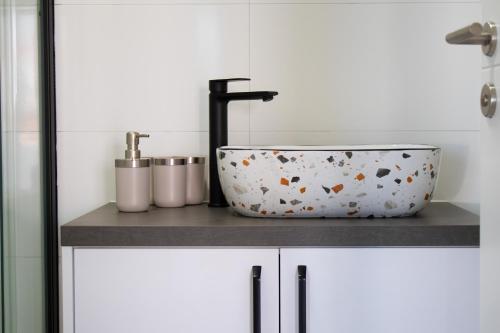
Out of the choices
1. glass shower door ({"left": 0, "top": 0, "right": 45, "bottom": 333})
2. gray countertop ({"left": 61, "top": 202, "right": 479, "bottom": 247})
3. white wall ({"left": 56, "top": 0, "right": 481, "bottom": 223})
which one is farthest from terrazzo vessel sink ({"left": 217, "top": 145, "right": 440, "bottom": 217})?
glass shower door ({"left": 0, "top": 0, "right": 45, "bottom": 333})

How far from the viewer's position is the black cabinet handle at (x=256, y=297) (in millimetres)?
1133

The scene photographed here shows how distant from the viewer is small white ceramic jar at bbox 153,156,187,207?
1.40 m

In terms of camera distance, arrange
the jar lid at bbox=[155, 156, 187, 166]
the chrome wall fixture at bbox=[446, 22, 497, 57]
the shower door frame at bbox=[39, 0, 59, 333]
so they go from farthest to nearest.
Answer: the shower door frame at bbox=[39, 0, 59, 333]
the jar lid at bbox=[155, 156, 187, 166]
the chrome wall fixture at bbox=[446, 22, 497, 57]

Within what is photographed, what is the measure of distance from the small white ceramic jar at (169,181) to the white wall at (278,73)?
0.16m

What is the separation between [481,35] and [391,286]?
0.55 metres

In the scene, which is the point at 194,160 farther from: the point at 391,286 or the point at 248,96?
the point at 391,286

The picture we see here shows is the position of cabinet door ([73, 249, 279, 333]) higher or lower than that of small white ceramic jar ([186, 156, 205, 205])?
lower

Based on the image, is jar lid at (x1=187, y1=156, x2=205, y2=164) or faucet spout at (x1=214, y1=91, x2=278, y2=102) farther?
jar lid at (x1=187, y1=156, x2=205, y2=164)

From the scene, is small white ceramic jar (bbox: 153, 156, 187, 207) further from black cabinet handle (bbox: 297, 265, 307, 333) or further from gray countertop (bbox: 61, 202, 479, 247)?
black cabinet handle (bbox: 297, 265, 307, 333)

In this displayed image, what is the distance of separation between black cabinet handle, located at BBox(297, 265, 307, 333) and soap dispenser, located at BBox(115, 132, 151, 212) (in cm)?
40

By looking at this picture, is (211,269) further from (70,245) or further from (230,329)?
(70,245)

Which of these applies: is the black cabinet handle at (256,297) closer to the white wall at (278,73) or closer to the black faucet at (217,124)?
the black faucet at (217,124)

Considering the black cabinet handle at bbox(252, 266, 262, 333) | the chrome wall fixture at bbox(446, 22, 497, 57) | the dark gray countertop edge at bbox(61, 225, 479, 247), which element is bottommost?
the black cabinet handle at bbox(252, 266, 262, 333)

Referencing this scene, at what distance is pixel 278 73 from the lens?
155 centimetres
